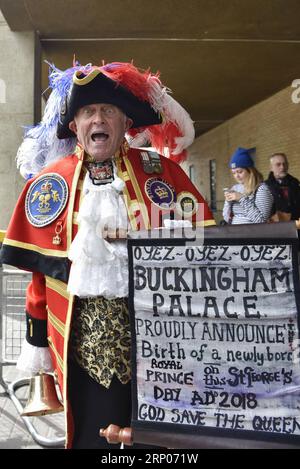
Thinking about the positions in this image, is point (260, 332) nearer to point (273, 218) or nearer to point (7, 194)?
point (273, 218)

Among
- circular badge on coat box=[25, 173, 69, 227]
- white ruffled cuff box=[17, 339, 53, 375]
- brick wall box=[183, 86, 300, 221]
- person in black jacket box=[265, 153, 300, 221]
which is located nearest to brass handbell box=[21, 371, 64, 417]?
white ruffled cuff box=[17, 339, 53, 375]

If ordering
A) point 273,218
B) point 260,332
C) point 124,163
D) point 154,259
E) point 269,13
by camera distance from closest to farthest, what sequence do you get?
point 260,332, point 154,259, point 124,163, point 273,218, point 269,13

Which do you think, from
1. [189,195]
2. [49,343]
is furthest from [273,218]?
[49,343]

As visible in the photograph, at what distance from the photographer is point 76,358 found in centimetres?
211

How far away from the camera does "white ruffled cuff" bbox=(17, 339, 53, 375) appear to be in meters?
2.29

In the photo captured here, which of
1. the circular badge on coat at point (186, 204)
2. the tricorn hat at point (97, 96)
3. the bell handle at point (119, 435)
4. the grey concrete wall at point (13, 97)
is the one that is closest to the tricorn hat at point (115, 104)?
the tricorn hat at point (97, 96)

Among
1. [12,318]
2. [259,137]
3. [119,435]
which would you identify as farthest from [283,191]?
[259,137]

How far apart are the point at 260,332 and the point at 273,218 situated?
122 inches

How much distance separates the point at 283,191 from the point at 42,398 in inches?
141

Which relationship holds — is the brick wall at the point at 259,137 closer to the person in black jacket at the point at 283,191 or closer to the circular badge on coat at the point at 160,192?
the person in black jacket at the point at 283,191

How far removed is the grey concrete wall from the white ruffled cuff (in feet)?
16.6

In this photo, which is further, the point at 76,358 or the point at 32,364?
the point at 32,364
